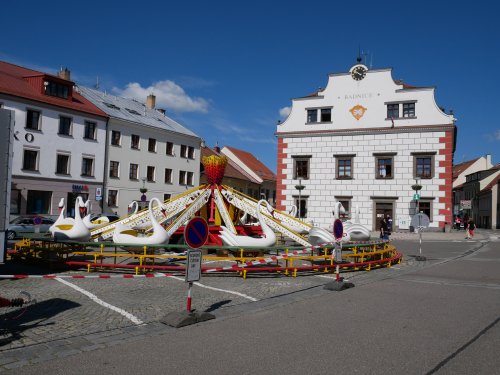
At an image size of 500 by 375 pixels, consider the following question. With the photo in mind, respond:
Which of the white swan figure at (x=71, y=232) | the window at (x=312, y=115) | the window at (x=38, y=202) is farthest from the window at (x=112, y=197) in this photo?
the white swan figure at (x=71, y=232)

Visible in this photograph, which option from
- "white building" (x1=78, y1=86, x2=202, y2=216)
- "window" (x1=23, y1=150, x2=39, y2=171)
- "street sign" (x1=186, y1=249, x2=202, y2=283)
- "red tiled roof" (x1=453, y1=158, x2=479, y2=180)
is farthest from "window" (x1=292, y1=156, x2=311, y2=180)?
"red tiled roof" (x1=453, y1=158, x2=479, y2=180)

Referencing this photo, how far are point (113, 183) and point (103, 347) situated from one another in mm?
35247

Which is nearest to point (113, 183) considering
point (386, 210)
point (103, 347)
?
point (386, 210)

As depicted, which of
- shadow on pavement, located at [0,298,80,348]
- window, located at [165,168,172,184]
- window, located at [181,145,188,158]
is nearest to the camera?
shadow on pavement, located at [0,298,80,348]

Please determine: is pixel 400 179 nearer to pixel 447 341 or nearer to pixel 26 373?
pixel 447 341

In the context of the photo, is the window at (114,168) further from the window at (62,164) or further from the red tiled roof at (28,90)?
the window at (62,164)

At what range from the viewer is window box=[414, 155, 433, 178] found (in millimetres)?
35344

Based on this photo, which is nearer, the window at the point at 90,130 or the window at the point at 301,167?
the window at the point at 90,130

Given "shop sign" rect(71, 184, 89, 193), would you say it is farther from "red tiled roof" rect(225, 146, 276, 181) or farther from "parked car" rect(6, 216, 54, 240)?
"red tiled roof" rect(225, 146, 276, 181)

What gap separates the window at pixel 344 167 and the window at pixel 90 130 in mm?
20111

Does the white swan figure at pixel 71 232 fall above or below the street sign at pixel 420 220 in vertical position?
below

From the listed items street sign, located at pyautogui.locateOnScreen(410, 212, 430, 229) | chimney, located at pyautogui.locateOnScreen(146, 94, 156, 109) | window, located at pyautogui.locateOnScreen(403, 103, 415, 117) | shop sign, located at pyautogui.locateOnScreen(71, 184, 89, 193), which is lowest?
street sign, located at pyautogui.locateOnScreen(410, 212, 430, 229)

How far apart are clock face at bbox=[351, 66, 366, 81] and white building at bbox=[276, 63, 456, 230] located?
3.1 inches

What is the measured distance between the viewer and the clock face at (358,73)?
37.2 m
